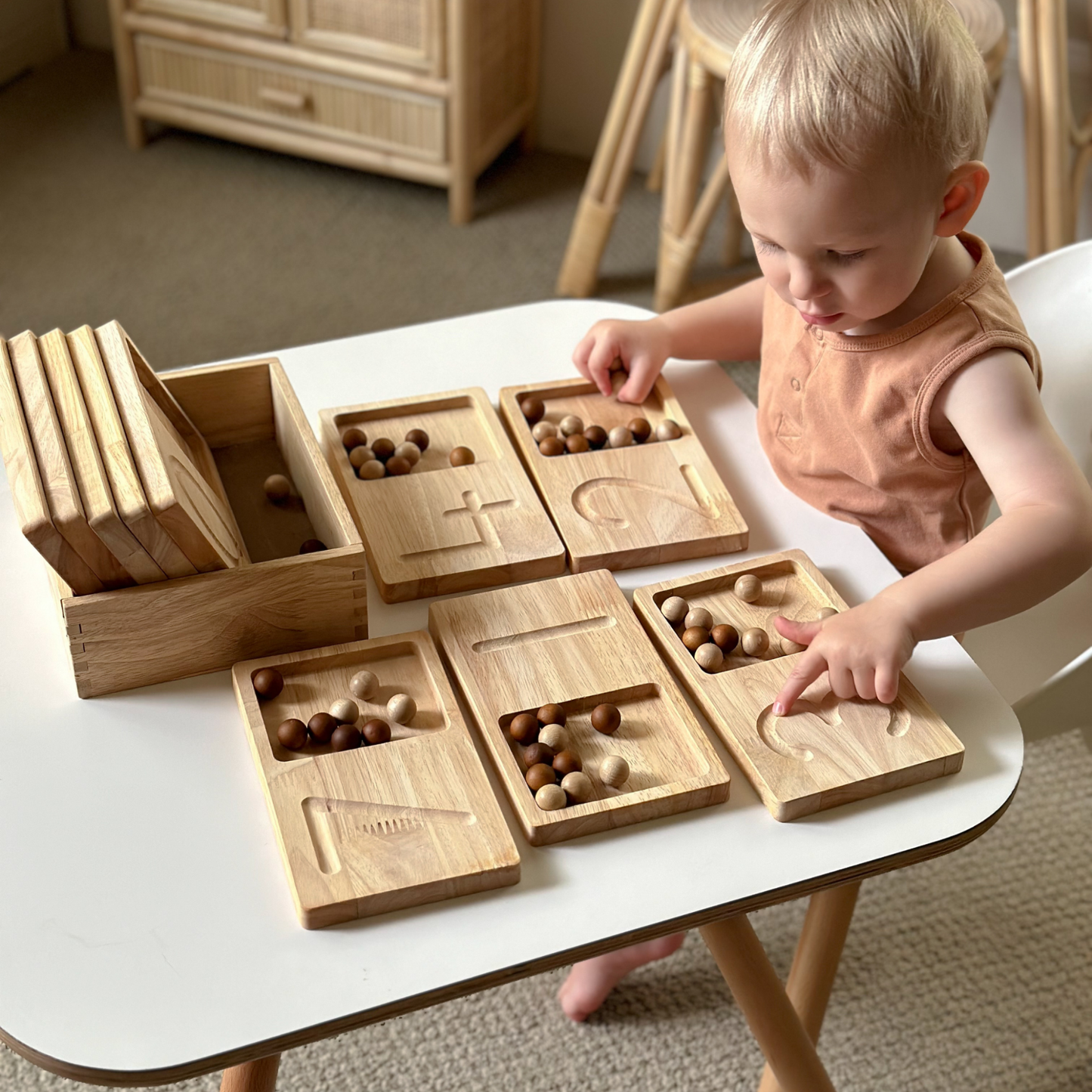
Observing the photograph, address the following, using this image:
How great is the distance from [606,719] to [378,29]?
192cm

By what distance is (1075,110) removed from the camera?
2400 mm

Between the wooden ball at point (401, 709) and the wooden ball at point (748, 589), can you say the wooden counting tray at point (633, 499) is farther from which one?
the wooden ball at point (401, 709)

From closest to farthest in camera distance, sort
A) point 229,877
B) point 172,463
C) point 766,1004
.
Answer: point 229,877, point 172,463, point 766,1004

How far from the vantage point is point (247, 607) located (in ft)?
2.59

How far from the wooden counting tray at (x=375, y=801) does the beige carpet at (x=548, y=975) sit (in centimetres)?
62

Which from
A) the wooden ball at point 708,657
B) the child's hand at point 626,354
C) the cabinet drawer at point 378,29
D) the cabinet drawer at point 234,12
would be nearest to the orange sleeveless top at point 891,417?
the child's hand at point 626,354

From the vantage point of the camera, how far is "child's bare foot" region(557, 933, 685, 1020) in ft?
4.10

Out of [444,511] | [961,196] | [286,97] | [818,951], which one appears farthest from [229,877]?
[286,97]

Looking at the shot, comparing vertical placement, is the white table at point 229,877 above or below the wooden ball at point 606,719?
below

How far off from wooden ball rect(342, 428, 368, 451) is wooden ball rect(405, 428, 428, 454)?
0.03m

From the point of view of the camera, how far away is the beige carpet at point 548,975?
4.16ft

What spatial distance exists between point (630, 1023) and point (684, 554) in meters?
0.62

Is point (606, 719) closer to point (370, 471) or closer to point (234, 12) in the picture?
point (370, 471)

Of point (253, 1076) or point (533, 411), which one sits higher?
point (533, 411)
